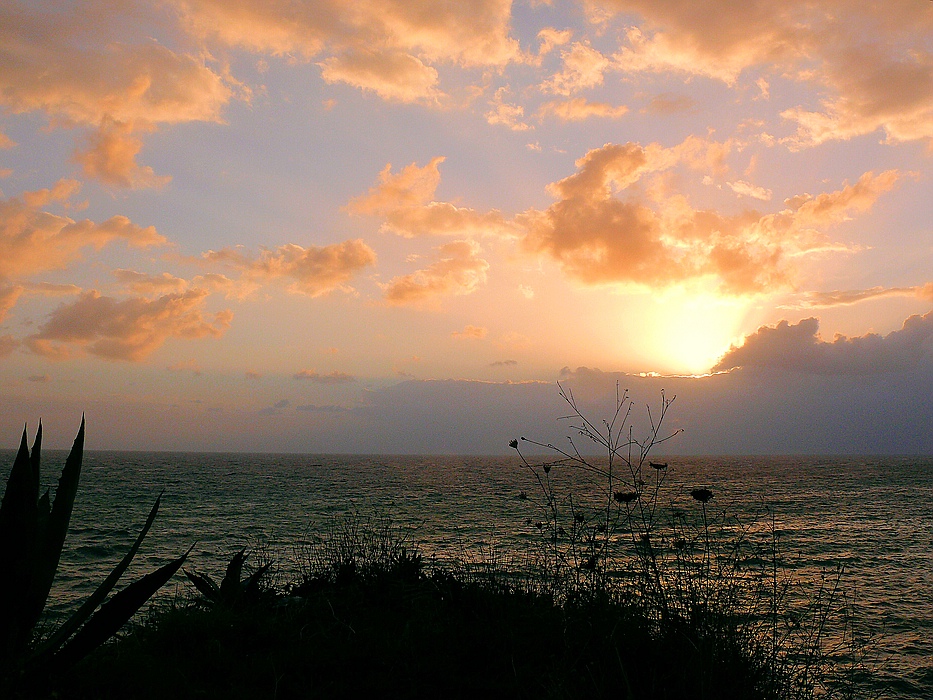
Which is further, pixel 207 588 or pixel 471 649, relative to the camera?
pixel 207 588

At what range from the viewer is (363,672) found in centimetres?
452

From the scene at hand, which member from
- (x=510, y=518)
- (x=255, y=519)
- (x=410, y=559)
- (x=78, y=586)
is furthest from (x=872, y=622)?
(x=255, y=519)

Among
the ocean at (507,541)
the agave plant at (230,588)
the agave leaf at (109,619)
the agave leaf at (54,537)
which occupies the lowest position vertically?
the ocean at (507,541)

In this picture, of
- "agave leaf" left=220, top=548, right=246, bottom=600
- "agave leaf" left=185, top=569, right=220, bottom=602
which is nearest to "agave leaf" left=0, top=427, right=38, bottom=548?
"agave leaf" left=185, top=569, right=220, bottom=602

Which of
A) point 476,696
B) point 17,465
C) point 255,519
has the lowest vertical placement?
point 255,519

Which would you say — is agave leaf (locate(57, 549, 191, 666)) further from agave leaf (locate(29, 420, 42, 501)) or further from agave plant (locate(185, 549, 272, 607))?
agave plant (locate(185, 549, 272, 607))

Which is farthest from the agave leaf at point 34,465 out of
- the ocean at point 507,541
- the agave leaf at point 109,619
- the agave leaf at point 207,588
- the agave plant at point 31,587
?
the ocean at point 507,541

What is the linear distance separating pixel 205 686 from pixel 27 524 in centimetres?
163

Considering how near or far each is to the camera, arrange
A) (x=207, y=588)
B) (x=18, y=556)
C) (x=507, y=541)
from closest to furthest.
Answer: (x=18, y=556) → (x=207, y=588) → (x=507, y=541)

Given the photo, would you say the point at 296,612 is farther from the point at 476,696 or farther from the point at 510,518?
the point at 510,518

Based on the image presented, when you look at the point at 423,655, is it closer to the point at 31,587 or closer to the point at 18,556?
the point at 31,587

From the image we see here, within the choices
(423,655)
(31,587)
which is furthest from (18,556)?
(423,655)

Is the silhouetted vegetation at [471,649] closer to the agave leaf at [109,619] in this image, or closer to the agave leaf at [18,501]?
the agave leaf at [109,619]

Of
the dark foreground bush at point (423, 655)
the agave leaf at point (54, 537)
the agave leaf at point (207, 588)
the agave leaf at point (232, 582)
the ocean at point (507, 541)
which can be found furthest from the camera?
the ocean at point (507, 541)
